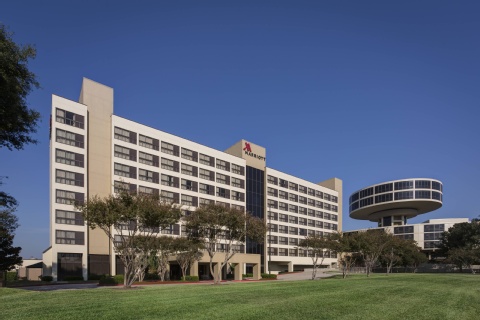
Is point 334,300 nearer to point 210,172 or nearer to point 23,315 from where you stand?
point 23,315

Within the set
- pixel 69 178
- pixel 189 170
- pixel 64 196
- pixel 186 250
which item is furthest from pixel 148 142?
pixel 186 250

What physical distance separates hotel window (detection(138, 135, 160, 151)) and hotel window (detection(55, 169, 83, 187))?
13.8 m

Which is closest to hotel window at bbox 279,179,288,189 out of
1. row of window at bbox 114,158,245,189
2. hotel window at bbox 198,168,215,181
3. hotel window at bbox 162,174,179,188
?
row of window at bbox 114,158,245,189

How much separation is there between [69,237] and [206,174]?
3286cm

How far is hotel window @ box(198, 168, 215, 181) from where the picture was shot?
83194 mm

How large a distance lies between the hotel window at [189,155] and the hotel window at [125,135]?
1218 cm

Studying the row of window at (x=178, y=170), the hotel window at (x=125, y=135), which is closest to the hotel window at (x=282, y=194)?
the row of window at (x=178, y=170)

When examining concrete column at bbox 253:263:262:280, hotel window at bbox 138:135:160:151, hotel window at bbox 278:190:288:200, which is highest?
hotel window at bbox 138:135:160:151

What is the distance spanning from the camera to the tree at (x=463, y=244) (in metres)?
89.6

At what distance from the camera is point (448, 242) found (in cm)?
11200

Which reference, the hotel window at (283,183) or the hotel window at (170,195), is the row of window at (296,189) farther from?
the hotel window at (170,195)

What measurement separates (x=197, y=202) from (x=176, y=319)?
67.9m

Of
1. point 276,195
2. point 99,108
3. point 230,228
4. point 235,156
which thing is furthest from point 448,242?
point 99,108

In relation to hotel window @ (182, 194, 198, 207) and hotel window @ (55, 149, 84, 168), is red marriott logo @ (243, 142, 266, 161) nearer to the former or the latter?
hotel window @ (182, 194, 198, 207)
